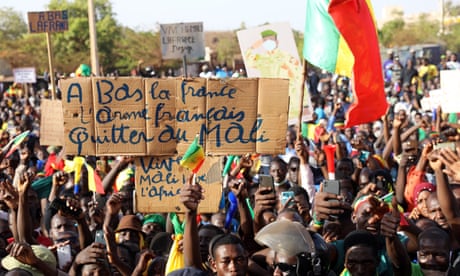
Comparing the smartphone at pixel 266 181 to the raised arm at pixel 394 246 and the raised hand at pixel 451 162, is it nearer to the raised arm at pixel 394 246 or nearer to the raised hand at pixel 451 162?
the raised arm at pixel 394 246

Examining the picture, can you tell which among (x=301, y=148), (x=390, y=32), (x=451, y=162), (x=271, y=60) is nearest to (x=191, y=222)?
(x=451, y=162)

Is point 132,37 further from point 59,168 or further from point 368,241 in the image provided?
point 368,241

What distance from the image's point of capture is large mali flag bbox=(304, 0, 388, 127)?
6.03m

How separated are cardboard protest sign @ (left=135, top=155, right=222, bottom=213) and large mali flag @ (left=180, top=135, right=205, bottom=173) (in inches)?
16.8

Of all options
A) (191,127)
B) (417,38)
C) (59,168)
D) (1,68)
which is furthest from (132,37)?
(191,127)

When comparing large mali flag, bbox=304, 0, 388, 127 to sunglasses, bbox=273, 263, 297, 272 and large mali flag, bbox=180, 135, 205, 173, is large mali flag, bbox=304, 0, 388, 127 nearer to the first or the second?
large mali flag, bbox=180, 135, 205, 173

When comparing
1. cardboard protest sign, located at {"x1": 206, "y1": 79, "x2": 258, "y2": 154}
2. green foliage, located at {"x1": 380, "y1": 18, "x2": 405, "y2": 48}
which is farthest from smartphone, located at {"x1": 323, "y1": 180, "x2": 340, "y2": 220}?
green foliage, located at {"x1": 380, "y1": 18, "x2": 405, "y2": 48}

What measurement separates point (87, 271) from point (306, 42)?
2.94 m

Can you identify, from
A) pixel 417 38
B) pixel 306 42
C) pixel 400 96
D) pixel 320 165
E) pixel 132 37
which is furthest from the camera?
pixel 417 38

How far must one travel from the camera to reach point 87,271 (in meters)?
4.53

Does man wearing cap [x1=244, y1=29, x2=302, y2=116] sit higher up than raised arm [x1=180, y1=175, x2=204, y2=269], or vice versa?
man wearing cap [x1=244, y1=29, x2=302, y2=116]

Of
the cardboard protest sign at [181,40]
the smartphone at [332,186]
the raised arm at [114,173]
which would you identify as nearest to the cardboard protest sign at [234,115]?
the smartphone at [332,186]

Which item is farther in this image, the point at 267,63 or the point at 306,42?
the point at 267,63

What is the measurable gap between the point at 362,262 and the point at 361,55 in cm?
240
